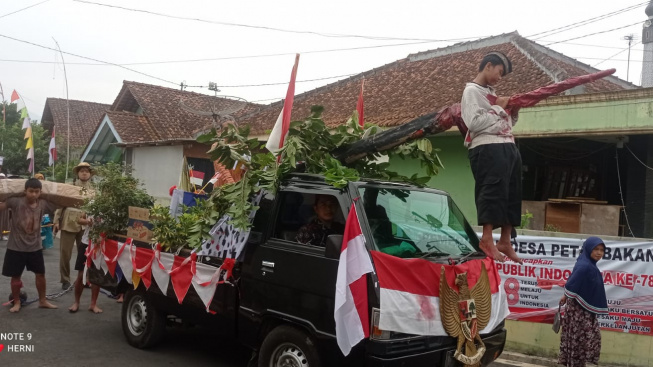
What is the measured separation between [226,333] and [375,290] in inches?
75.3

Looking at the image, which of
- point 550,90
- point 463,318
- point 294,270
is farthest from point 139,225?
point 550,90

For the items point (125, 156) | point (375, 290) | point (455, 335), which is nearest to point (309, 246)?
point (375, 290)

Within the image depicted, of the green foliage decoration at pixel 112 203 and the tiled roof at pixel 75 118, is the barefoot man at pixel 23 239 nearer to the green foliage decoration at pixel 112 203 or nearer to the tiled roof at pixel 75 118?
the green foliage decoration at pixel 112 203

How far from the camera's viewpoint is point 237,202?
472cm

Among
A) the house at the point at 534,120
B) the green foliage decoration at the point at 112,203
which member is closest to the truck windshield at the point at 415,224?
the green foliage decoration at the point at 112,203

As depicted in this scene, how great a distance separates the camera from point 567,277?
252 inches

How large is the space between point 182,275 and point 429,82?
34.3ft

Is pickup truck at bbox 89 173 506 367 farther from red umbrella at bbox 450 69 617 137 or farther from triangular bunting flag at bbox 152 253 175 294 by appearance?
red umbrella at bbox 450 69 617 137

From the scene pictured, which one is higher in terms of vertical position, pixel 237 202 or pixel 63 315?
pixel 237 202

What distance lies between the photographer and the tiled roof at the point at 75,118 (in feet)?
103

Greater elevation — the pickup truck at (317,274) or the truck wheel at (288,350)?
the pickup truck at (317,274)

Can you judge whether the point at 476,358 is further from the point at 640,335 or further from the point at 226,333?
the point at 640,335

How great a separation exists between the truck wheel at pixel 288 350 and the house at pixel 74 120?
93.0ft

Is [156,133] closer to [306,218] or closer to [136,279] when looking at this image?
[136,279]
